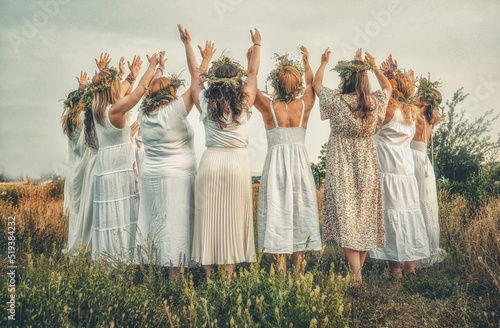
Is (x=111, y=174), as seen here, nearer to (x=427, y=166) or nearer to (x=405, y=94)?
(x=405, y=94)

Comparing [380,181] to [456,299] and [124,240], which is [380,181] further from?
[124,240]

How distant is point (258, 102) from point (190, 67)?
0.95 meters

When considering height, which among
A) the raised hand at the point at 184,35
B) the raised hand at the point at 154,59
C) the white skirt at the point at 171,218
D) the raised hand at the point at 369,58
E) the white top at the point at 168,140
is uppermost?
the raised hand at the point at 184,35

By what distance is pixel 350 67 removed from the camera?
4.68 m

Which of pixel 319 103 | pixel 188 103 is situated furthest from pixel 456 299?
pixel 188 103

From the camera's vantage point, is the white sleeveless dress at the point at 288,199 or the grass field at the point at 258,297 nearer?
the grass field at the point at 258,297

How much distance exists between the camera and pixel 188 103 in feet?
15.5

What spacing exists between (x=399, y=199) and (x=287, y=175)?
1.61m

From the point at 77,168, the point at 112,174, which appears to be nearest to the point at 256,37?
the point at 112,174

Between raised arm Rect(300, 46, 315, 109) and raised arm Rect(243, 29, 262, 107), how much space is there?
2.19 ft

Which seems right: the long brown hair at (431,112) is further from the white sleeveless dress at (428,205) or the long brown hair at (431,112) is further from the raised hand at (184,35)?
the raised hand at (184,35)

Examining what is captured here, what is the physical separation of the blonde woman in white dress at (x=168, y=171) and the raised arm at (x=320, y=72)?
1.39m

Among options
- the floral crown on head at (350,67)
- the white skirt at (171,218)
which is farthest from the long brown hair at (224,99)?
the floral crown on head at (350,67)

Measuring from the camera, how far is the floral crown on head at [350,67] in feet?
15.3
